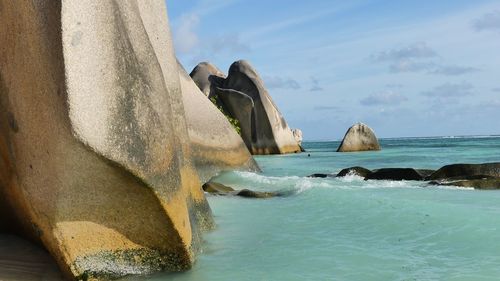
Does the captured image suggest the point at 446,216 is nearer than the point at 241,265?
No

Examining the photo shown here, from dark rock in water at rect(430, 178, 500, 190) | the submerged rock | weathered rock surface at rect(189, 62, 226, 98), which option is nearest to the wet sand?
the submerged rock

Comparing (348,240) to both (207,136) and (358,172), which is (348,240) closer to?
(358,172)

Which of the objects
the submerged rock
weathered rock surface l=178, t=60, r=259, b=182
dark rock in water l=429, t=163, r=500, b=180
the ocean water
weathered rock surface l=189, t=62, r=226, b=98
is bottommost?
the ocean water

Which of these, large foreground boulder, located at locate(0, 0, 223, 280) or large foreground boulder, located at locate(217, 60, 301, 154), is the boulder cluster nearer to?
large foreground boulder, located at locate(0, 0, 223, 280)

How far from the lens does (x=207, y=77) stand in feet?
101

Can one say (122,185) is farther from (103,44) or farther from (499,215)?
(499,215)

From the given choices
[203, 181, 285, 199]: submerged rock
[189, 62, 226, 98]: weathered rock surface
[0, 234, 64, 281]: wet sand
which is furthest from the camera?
[189, 62, 226, 98]: weathered rock surface

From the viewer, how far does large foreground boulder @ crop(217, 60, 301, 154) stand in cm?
2753

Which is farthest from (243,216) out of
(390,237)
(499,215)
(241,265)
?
→ (499,215)

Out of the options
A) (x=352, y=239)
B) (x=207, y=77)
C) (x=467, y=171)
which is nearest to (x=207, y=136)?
(x=467, y=171)

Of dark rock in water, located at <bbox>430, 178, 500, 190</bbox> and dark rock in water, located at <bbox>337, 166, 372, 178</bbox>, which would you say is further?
dark rock in water, located at <bbox>337, 166, 372, 178</bbox>

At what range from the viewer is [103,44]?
336 cm

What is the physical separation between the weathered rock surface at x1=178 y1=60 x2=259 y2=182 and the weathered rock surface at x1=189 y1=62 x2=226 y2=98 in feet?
51.3

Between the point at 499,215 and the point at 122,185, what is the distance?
423cm
